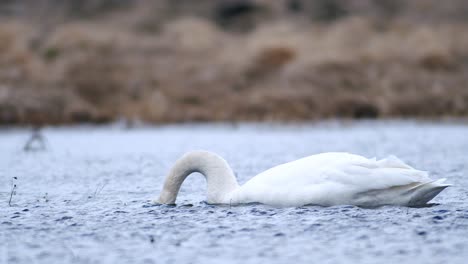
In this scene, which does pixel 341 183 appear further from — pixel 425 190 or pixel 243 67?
pixel 243 67

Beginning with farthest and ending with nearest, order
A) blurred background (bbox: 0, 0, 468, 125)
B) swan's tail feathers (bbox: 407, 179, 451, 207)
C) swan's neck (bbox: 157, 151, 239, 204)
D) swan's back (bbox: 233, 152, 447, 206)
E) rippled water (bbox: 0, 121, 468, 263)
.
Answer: blurred background (bbox: 0, 0, 468, 125) < swan's neck (bbox: 157, 151, 239, 204) < swan's back (bbox: 233, 152, 447, 206) < swan's tail feathers (bbox: 407, 179, 451, 207) < rippled water (bbox: 0, 121, 468, 263)

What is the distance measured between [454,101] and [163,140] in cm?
1671

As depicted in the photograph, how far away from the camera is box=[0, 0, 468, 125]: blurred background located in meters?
42.2

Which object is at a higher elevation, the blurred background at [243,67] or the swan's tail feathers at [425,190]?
the blurred background at [243,67]

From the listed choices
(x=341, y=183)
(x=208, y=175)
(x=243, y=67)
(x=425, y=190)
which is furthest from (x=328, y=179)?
(x=243, y=67)

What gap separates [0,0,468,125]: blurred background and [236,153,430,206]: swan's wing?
30202 millimetres

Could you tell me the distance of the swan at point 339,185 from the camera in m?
10.4

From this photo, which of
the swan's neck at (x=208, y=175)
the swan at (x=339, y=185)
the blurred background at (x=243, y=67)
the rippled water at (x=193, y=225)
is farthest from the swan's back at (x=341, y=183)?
the blurred background at (x=243, y=67)

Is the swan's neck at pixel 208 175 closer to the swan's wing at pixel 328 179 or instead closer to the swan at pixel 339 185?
the swan at pixel 339 185

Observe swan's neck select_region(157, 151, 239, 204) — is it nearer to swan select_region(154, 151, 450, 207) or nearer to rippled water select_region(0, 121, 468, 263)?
swan select_region(154, 151, 450, 207)

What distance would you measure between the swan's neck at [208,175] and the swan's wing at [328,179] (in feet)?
1.09

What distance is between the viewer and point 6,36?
5338 cm

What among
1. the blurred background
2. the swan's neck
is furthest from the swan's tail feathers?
the blurred background

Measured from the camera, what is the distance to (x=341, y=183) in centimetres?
1053
